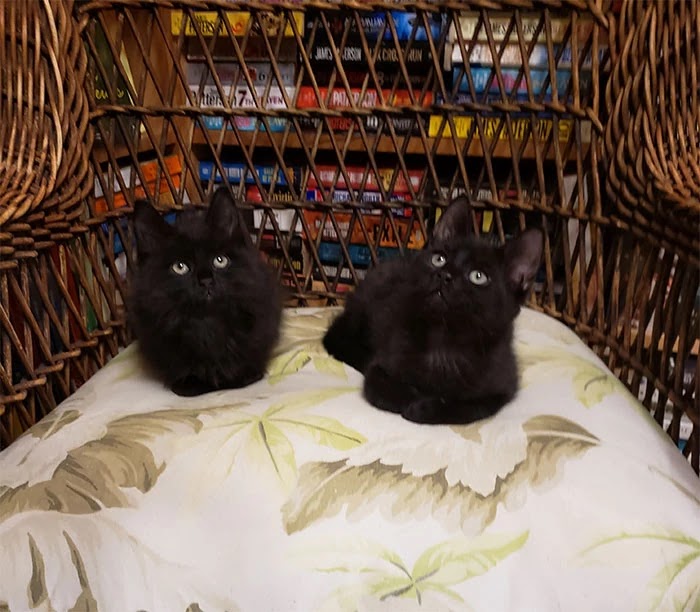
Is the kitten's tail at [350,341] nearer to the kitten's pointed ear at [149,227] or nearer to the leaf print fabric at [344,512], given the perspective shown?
the leaf print fabric at [344,512]

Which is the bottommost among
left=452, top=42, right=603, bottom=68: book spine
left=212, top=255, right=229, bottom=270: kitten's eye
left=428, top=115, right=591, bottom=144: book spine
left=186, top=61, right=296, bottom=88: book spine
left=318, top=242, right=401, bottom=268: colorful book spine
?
left=318, top=242, right=401, bottom=268: colorful book spine

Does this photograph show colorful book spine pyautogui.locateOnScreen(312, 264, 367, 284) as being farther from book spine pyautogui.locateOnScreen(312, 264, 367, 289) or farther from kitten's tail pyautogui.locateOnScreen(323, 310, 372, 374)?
kitten's tail pyautogui.locateOnScreen(323, 310, 372, 374)

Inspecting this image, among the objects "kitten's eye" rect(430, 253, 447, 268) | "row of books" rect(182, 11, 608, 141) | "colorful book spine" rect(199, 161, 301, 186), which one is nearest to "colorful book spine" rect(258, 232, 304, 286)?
"colorful book spine" rect(199, 161, 301, 186)

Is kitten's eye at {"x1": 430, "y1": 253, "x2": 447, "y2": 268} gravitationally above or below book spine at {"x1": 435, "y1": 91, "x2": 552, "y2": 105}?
below

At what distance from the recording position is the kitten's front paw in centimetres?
75

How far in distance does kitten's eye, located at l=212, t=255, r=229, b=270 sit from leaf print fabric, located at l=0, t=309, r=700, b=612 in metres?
0.19

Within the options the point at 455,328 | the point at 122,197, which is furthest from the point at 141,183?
the point at 455,328

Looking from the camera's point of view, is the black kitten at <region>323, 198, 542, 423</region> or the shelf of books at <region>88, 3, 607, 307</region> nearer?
the black kitten at <region>323, 198, 542, 423</region>

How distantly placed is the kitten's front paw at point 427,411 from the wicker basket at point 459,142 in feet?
1.01

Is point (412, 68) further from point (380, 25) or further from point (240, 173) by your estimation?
point (240, 173)

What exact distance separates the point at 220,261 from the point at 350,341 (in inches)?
9.7

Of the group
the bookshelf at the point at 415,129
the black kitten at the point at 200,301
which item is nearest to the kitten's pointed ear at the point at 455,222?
the bookshelf at the point at 415,129

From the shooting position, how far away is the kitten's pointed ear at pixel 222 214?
0.83m

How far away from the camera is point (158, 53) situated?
133 centimetres
